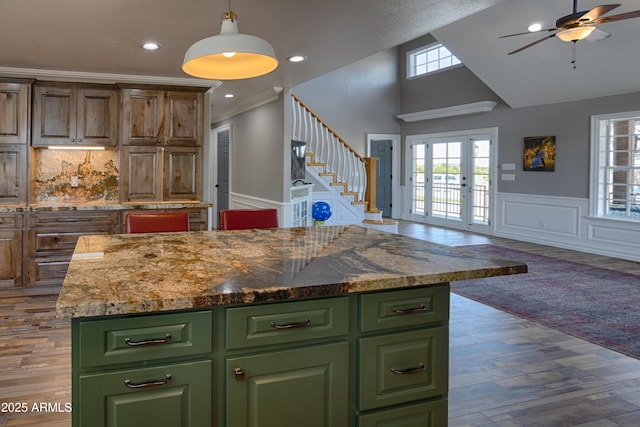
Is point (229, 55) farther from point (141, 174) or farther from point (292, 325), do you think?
point (141, 174)

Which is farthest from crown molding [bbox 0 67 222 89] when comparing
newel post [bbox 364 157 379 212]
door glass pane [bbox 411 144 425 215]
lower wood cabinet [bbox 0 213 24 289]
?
door glass pane [bbox 411 144 425 215]

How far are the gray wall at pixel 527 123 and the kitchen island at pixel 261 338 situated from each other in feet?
22.4

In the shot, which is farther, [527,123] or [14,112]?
[527,123]

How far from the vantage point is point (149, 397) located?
1.55 metres

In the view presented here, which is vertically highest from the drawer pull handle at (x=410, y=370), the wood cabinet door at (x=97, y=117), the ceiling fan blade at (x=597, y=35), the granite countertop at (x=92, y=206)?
the ceiling fan blade at (x=597, y=35)

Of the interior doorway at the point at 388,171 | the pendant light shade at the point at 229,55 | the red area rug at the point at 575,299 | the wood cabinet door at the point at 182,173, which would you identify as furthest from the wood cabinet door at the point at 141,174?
the interior doorway at the point at 388,171

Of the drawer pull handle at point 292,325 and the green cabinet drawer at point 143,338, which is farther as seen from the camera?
the drawer pull handle at point 292,325

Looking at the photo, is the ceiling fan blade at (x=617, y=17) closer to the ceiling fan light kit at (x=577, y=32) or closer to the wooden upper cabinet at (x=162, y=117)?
the ceiling fan light kit at (x=577, y=32)

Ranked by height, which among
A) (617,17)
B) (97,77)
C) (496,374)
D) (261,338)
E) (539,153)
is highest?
(617,17)

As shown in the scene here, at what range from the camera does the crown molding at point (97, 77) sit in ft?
→ 17.6

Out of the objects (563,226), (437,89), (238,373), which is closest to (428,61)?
(437,89)

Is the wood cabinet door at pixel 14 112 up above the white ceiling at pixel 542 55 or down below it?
below

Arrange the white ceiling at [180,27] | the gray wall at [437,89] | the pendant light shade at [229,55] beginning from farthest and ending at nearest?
the gray wall at [437,89] → the white ceiling at [180,27] → the pendant light shade at [229,55]

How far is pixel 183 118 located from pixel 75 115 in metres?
Answer: 1.15
